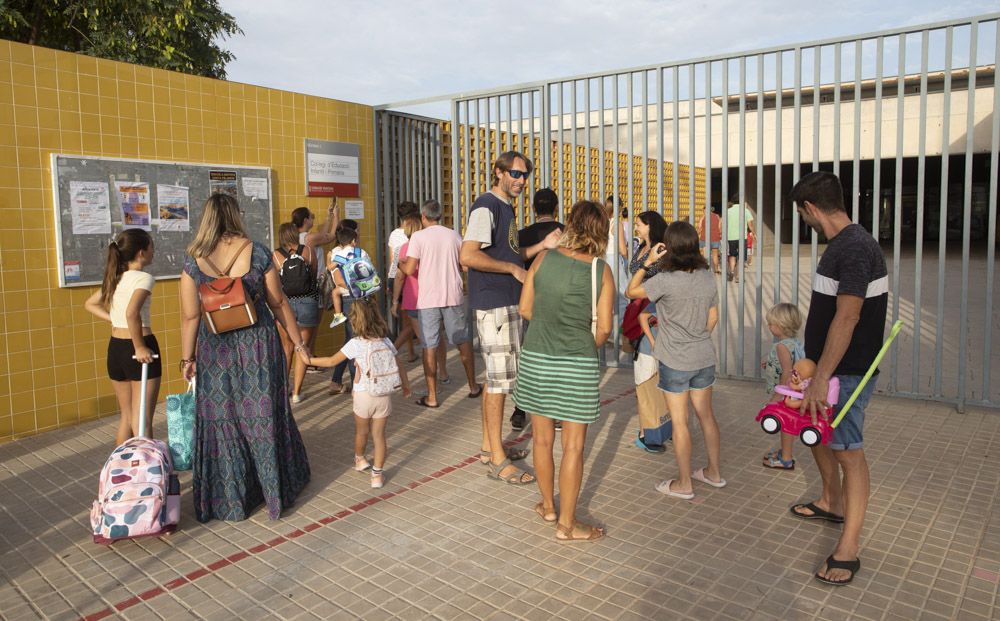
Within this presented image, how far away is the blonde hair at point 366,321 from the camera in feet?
15.1

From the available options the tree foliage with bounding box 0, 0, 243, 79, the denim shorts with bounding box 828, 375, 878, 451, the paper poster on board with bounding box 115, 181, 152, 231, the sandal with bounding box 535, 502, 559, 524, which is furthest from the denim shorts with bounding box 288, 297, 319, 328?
the tree foliage with bounding box 0, 0, 243, 79

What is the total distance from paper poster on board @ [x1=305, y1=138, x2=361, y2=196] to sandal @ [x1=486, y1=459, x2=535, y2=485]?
15.3 ft

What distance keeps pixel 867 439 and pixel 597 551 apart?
2816mm

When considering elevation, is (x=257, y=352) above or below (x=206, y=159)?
below

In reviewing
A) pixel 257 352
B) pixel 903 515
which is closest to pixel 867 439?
pixel 903 515

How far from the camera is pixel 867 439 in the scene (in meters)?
5.40

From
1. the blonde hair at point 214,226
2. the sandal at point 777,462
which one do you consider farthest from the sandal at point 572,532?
the blonde hair at point 214,226

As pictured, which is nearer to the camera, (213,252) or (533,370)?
(533,370)

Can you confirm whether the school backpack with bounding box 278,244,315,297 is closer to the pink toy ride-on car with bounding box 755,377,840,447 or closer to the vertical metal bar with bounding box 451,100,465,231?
the vertical metal bar with bounding box 451,100,465,231

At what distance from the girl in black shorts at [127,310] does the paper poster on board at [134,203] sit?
203cm

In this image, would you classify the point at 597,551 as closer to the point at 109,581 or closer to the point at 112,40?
the point at 109,581

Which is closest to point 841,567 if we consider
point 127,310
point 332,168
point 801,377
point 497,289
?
point 801,377

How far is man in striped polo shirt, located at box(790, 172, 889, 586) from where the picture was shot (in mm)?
3186

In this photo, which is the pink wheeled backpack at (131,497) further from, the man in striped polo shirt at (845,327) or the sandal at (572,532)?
the man in striped polo shirt at (845,327)
